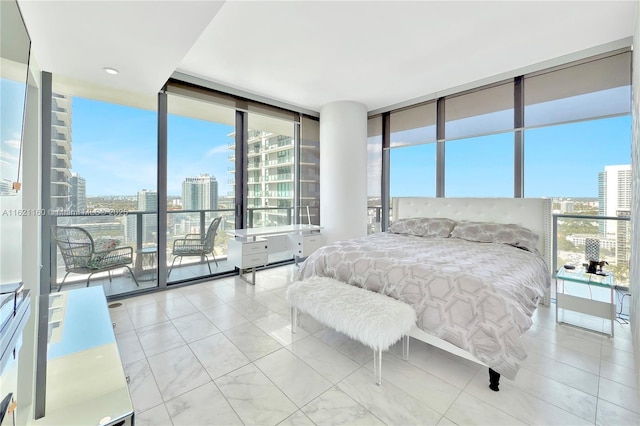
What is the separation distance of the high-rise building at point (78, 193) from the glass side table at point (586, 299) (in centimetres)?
491

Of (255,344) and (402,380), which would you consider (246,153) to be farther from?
(402,380)

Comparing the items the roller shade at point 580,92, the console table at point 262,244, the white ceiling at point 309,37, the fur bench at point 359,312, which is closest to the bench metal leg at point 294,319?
the fur bench at point 359,312

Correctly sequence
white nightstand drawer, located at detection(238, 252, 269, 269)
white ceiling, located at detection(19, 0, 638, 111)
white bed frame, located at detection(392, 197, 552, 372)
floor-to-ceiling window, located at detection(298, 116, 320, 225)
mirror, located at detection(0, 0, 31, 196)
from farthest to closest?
1. floor-to-ceiling window, located at detection(298, 116, 320, 225)
2. white nightstand drawer, located at detection(238, 252, 269, 269)
3. white bed frame, located at detection(392, 197, 552, 372)
4. white ceiling, located at detection(19, 0, 638, 111)
5. mirror, located at detection(0, 0, 31, 196)

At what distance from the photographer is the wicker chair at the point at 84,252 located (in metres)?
2.98

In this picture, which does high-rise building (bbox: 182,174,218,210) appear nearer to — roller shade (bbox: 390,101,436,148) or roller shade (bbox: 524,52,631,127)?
roller shade (bbox: 390,101,436,148)

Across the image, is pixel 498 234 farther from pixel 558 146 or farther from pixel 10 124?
pixel 10 124

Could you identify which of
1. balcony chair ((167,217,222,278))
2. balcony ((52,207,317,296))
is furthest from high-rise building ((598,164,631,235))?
balcony chair ((167,217,222,278))

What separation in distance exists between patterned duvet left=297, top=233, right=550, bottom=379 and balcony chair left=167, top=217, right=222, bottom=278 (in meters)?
1.70

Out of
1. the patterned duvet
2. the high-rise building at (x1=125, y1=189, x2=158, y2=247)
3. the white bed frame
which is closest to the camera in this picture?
the patterned duvet

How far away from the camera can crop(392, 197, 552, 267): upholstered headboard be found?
3.23 meters

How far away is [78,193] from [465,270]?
3.84 metres

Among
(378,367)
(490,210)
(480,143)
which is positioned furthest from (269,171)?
(378,367)

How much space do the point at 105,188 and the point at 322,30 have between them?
2880mm

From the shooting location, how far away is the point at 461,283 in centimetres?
195
